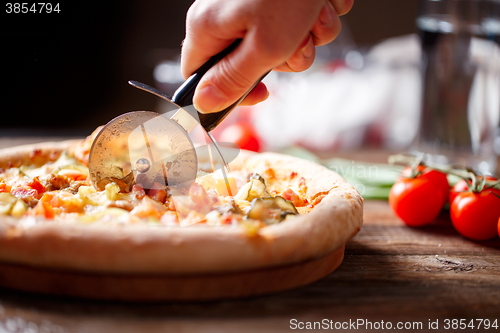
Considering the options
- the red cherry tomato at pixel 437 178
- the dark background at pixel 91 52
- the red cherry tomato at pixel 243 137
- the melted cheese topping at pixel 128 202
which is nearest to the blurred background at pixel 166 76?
the dark background at pixel 91 52

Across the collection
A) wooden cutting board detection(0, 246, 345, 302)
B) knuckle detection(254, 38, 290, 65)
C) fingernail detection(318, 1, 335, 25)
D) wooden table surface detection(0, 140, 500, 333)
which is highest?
fingernail detection(318, 1, 335, 25)

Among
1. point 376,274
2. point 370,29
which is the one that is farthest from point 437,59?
point 370,29

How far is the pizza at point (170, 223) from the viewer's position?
153 centimetres

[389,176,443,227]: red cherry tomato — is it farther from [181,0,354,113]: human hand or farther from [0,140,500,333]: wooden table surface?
[181,0,354,113]: human hand

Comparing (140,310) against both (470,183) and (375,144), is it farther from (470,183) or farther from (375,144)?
(375,144)

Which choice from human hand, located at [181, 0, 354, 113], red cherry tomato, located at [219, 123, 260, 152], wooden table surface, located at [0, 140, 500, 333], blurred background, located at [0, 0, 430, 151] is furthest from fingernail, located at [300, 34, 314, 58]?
blurred background, located at [0, 0, 430, 151]

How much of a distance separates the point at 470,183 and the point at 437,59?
1787 millimetres

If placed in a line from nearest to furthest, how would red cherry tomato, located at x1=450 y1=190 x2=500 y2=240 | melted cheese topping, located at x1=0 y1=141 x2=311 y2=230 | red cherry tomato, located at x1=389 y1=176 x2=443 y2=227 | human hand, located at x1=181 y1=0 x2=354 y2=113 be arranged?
human hand, located at x1=181 y1=0 x2=354 y2=113, melted cheese topping, located at x1=0 y1=141 x2=311 y2=230, red cherry tomato, located at x1=450 y1=190 x2=500 y2=240, red cherry tomato, located at x1=389 y1=176 x2=443 y2=227

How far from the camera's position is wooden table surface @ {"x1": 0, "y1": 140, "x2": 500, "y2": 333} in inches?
59.4

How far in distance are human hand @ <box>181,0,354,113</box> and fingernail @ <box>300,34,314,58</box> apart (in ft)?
0.05

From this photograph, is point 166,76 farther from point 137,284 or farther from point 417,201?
point 137,284

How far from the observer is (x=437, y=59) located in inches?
163

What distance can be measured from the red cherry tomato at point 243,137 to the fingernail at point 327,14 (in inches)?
113

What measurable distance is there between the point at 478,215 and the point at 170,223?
1860mm
